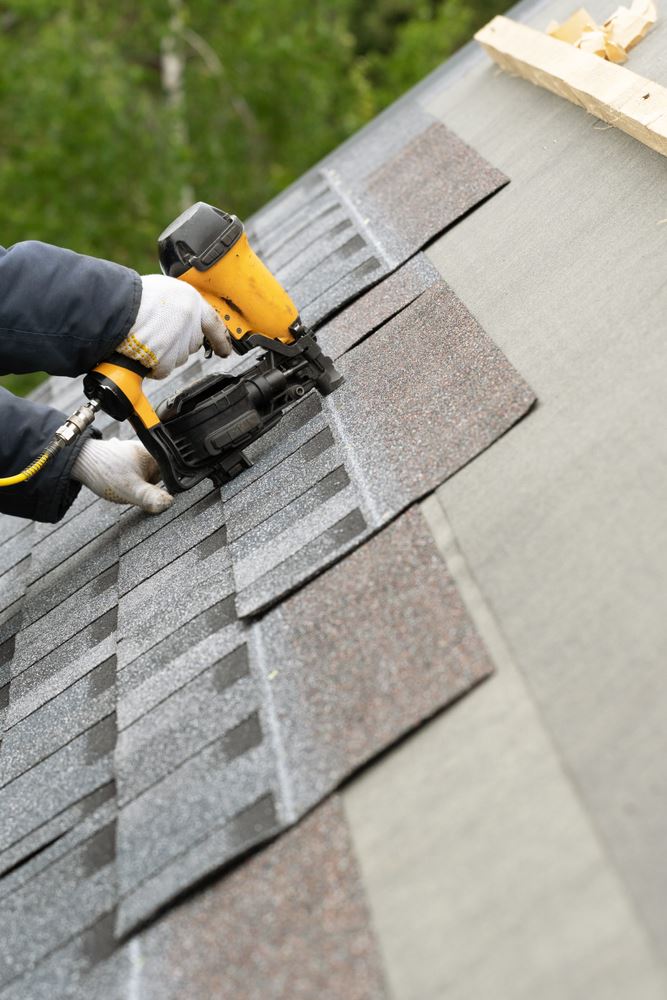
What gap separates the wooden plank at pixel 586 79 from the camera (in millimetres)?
3135

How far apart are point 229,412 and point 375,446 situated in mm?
604

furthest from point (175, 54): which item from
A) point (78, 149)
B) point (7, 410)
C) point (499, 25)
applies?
point (7, 410)

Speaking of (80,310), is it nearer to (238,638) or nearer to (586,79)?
(238,638)

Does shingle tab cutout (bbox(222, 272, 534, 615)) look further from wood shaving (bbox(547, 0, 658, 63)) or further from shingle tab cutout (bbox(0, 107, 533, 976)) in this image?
wood shaving (bbox(547, 0, 658, 63))

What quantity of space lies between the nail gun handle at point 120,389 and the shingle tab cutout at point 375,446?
303 millimetres

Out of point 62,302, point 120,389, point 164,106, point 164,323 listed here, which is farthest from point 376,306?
point 164,106

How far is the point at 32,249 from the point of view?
115 inches

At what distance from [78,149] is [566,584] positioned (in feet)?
42.1

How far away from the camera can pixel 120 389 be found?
300 centimetres

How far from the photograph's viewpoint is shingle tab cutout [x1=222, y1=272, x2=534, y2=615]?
2352 mm

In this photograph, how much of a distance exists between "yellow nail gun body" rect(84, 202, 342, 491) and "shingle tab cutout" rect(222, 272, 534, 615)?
9 cm

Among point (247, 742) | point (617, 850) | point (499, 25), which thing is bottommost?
point (617, 850)

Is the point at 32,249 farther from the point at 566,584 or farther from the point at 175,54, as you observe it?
the point at 175,54

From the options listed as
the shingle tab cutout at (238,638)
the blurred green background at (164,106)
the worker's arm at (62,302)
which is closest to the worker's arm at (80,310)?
the worker's arm at (62,302)
